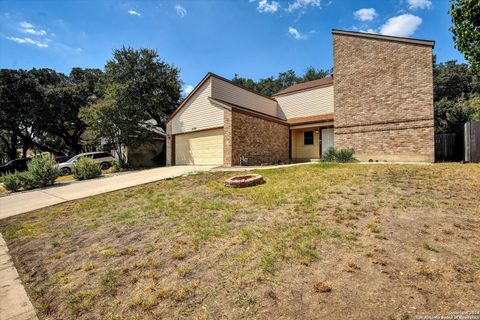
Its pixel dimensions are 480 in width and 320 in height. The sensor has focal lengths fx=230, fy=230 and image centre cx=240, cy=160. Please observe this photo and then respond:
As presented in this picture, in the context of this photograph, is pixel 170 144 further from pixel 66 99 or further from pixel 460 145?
pixel 460 145

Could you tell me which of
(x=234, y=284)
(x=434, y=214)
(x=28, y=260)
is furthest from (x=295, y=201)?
(x=28, y=260)

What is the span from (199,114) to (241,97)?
4.03 m

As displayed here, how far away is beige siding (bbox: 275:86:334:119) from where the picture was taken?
18703mm

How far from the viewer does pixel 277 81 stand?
151 feet

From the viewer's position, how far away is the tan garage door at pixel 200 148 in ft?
49.6

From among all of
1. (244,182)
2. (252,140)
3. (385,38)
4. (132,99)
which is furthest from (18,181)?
(385,38)

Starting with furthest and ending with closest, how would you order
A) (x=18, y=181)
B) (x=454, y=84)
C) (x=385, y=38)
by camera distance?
(x=454, y=84), (x=385, y=38), (x=18, y=181)

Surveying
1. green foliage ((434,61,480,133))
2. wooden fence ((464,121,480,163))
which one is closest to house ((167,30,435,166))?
wooden fence ((464,121,480,163))

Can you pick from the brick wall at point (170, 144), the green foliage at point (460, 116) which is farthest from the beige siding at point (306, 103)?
the green foliage at point (460, 116)

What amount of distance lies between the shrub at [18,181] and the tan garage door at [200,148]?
872 cm

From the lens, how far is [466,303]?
2.01 m

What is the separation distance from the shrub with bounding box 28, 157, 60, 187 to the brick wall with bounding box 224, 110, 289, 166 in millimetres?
9427

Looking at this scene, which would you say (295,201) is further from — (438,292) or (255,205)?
(438,292)

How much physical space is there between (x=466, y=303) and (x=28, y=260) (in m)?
5.70
